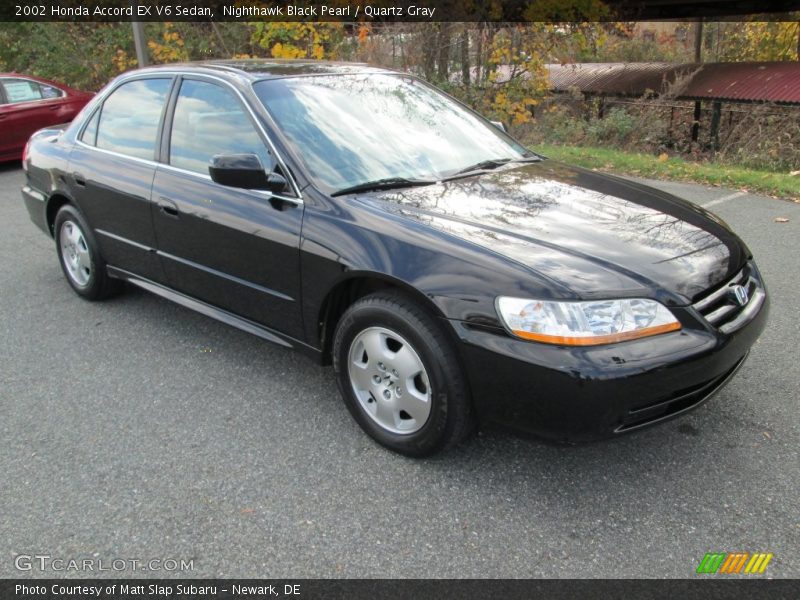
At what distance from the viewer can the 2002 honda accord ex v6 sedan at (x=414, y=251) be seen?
Result: 247cm

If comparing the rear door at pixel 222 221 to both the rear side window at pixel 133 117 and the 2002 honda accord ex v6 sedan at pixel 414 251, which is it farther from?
the rear side window at pixel 133 117

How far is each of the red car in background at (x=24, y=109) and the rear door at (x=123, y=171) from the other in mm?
7019

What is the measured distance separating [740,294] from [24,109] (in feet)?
35.8

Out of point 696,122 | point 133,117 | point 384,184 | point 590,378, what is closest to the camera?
point 590,378

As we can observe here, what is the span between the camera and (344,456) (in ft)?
9.85

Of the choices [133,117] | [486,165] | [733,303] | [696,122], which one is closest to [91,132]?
[133,117]

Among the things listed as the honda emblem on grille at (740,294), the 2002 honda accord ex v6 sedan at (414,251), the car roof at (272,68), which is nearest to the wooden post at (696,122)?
the 2002 honda accord ex v6 sedan at (414,251)

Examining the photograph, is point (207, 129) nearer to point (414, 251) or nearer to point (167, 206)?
point (167, 206)

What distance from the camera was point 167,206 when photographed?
377cm

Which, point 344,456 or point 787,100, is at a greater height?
point 787,100

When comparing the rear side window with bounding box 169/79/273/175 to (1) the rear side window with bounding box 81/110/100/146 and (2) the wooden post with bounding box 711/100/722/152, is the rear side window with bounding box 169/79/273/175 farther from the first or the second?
(2) the wooden post with bounding box 711/100/722/152
